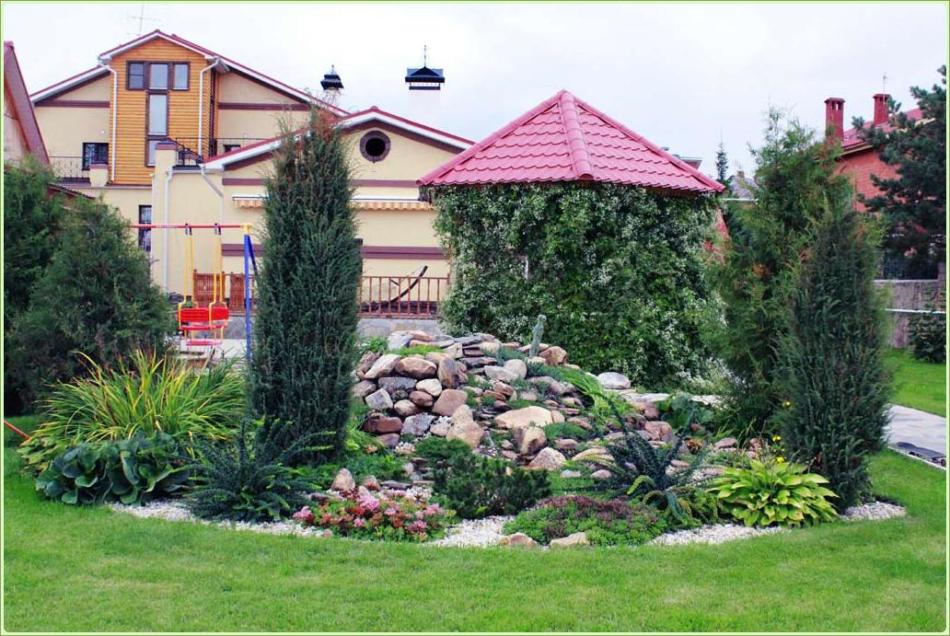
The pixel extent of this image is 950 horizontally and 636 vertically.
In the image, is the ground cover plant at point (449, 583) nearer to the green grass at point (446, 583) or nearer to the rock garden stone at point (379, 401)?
the green grass at point (446, 583)

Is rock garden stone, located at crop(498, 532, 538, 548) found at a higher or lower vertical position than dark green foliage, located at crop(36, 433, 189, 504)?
lower

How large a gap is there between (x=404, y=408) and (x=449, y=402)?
48 cm

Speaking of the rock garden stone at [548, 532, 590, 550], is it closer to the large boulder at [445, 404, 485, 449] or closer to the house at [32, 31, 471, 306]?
the large boulder at [445, 404, 485, 449]

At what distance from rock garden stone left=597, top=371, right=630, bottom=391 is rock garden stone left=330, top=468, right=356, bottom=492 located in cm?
445

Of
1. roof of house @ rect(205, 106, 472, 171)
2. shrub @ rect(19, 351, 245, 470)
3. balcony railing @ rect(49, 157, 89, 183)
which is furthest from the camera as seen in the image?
balcony railing @ rect(49, 157, 89, 183)

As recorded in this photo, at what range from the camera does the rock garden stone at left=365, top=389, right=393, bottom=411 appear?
9.13m

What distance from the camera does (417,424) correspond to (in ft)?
29.7

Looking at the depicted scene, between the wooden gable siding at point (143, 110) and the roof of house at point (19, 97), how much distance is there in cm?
1542

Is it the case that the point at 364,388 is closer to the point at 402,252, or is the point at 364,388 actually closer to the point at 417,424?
the point at 417,424

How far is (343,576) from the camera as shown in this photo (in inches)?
216

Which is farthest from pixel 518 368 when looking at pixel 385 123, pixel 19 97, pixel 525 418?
pixel 385 123

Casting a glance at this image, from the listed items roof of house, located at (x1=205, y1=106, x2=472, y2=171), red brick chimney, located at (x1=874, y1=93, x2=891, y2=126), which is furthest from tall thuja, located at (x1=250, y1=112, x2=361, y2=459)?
red brick chimney, located at (x1=874, y1=93, x2=891, y2=126)

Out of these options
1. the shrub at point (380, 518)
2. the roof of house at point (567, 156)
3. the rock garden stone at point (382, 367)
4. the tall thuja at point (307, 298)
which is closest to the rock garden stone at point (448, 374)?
the rock garden stone at point (382, 367)

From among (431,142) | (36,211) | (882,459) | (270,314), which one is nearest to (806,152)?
(882,459)
